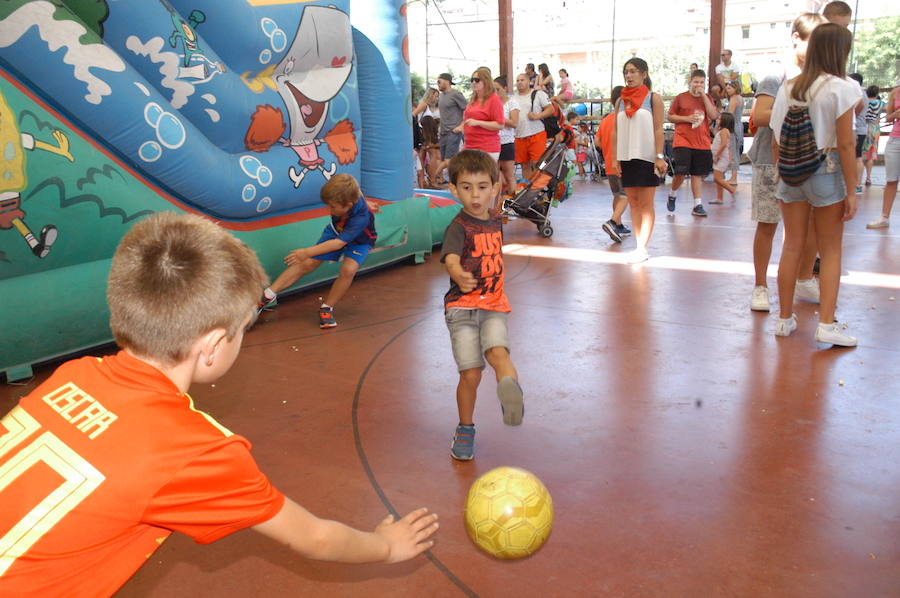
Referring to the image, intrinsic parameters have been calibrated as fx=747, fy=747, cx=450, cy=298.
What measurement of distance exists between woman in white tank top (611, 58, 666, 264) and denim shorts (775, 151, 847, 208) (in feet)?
7.82

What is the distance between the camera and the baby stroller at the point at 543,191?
841 centimetres

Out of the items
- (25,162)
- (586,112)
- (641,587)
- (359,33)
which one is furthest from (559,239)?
(586,112)

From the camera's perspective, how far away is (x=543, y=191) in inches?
333

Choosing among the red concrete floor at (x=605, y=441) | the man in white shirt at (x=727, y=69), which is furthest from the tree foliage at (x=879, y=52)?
the red concrete floor at (x=605, y=441)

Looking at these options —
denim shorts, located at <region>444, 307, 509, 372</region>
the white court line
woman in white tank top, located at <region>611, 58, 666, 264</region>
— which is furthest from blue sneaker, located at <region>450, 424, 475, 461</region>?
woman in white tank top, located at <region>611, 58, 666, 264</region>

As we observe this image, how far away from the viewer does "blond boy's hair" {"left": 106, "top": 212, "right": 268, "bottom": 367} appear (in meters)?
1.49

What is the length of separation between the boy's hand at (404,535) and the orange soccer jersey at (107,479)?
1.14 ft

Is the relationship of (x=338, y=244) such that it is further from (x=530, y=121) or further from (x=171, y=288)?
(x=530, y=121)

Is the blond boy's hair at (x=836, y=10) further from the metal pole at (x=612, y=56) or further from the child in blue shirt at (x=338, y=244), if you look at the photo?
the metal pole at (x=612, y=56)

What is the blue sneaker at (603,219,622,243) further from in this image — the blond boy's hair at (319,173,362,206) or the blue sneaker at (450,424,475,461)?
the blue sneaker at (450,424,475,461)

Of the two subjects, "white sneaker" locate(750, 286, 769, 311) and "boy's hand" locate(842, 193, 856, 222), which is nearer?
"boy's hand" locate(842, 193, 856, 222)

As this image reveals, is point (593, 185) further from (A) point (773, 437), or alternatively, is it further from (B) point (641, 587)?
(B) point (641, 587)

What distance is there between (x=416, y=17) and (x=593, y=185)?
7.33 m

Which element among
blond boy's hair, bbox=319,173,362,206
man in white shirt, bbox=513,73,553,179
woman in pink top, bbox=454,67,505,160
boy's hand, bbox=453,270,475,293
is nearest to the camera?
boy's hand, bbox=453,270,475,293
